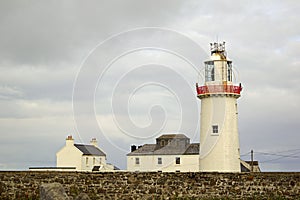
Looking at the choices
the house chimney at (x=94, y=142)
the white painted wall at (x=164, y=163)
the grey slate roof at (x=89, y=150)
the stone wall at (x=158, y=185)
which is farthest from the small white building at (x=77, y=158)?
the stone wall at (x=158, y=185)

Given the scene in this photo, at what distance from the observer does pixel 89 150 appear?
49438 millimetres

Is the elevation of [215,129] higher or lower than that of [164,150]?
lower

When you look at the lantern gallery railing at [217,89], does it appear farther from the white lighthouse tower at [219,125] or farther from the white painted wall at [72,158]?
the white painted wall at [72,158]

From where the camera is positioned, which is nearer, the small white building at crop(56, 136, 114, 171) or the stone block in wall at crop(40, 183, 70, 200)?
the stone block in wall at crop(40, 183, 70, 200)

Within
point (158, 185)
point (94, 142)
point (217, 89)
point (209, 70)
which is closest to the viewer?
point (158, 185)

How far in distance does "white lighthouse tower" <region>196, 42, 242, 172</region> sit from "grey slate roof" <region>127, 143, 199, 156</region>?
1989 cm

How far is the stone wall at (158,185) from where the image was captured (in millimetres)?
16609

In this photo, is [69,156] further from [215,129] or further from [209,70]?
[215,129]

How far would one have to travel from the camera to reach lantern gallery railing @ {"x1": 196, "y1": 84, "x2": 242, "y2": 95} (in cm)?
2919

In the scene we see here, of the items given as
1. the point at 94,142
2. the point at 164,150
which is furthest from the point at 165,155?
the point at 94,142

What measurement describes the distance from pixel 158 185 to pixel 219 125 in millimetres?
12151

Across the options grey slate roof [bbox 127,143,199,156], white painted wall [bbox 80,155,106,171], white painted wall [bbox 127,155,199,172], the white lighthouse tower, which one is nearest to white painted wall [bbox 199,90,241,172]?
the white lighthouse tower

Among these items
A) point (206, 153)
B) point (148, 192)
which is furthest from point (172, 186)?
point (206, 153)

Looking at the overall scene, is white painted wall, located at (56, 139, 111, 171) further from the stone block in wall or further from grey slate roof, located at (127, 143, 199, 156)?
the stone block in wall
